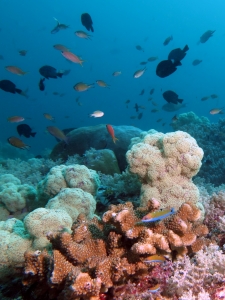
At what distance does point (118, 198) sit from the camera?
450 cm

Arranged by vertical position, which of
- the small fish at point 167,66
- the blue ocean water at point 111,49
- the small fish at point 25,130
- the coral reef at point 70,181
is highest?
the blue ocean water at point 111,49

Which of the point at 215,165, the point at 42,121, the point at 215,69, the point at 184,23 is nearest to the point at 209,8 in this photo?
the point at 184,23

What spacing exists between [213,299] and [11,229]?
2752 mm

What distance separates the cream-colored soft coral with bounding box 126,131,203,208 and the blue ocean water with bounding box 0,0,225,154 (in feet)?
301

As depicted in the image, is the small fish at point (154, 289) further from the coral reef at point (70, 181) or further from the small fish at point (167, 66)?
the small fish at point (167, 66)

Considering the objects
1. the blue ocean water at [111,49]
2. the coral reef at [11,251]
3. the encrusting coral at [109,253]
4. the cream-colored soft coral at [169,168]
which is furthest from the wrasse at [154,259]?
the blue ocean water at [111,49]

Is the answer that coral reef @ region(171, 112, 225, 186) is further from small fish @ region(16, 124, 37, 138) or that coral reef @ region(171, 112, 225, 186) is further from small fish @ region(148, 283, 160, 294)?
small fish @ region(16, 124, 37, 138)

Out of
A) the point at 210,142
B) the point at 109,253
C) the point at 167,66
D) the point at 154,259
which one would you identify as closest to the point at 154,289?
the point at 154,259

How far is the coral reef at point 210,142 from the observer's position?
24.7 feet

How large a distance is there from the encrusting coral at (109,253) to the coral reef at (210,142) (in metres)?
5.58

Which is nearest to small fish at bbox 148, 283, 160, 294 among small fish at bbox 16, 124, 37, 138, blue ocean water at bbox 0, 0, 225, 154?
small fish at bbox 16, 124, 37, 138

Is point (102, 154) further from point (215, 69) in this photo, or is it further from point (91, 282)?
point (215, 69)

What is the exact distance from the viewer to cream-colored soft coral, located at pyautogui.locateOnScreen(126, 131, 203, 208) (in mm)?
3361

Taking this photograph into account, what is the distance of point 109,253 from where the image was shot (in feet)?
7.61
